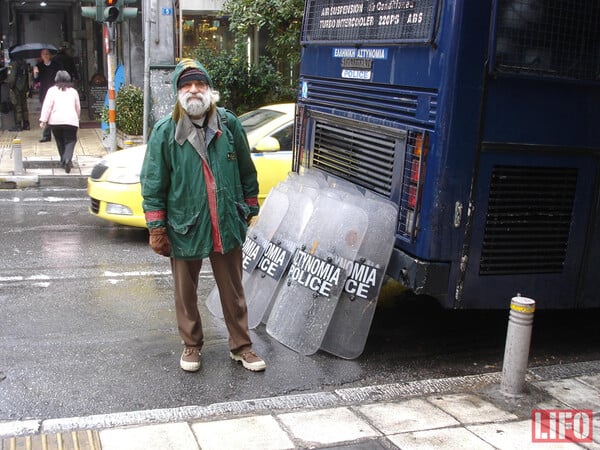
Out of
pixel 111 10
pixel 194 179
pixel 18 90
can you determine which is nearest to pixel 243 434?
pixel 194 179

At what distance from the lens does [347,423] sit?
433 cm

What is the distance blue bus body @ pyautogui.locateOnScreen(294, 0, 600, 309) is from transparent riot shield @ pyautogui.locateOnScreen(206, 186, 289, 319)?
0.96 meters

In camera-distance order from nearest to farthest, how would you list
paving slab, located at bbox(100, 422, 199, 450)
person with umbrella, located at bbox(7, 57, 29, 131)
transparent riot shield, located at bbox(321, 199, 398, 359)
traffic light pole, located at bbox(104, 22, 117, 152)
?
paving slab, located at bbox(100, 422, 199, 450)
transparent riot shield, located at bbox(321, 199, 398, 359)
traffic light pole, located at bbox(104, 22, 117, 152)
person with umbrella, located at bbox(7, 57, 29, 131)

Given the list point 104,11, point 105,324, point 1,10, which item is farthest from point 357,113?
point 1,10

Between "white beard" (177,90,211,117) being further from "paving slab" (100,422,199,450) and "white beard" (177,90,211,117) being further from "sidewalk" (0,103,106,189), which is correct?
"sidewalk" (0,103,106,189)

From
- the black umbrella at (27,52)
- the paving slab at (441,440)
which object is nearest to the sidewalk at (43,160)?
the black umbrella at (27,52)

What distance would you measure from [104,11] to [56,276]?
7.44 m

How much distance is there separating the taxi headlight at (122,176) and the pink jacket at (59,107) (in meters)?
4.60

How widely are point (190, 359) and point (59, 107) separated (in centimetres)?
886

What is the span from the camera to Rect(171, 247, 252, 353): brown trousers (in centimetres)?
500

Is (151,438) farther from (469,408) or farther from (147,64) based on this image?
(147,64)

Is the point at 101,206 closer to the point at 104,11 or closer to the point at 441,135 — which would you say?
the point at 441,135

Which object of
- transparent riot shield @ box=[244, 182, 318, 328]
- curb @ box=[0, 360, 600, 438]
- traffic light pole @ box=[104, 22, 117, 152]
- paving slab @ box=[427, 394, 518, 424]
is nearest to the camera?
curb @ box=[0, 360, 600, 438]

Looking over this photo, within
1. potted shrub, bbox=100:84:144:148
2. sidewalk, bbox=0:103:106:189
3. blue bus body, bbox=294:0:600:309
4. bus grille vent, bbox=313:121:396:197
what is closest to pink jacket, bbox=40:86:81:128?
sidewalk, bbox=0:103:106:189
